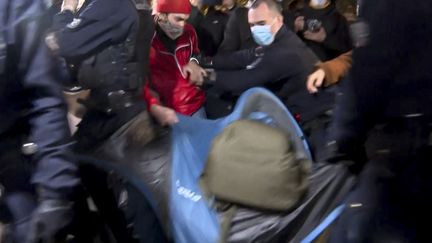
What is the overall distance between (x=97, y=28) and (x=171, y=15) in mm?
852

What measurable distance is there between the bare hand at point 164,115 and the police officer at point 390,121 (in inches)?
55.3

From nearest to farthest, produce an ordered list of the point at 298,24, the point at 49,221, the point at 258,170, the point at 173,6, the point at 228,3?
the point at 49,221
the point at 258,170
the point at 173,6
the point at 298,24
the point at 228,3

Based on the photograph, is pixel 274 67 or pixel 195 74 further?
pixel 195 74

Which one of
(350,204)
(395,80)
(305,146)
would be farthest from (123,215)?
(395,80)

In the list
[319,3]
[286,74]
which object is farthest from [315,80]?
[319,3]

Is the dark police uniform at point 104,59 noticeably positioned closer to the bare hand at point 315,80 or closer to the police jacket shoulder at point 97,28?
the police jacket shoulder at point 97,28

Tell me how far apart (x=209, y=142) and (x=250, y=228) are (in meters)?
0.59

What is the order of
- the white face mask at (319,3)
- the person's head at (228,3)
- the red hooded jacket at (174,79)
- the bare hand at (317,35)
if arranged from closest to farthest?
1. the red hooded jacket at (174,79)
2. the bare hand at (317,35)
3. the white face mask at (319,3)
4. the person's head at (228,3)

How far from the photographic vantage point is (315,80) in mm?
4020

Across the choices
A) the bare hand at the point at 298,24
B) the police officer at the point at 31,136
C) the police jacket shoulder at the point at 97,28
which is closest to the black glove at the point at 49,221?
the police officer at the point at 31,136

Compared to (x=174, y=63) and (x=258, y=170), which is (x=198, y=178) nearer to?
(x=258, y=170)

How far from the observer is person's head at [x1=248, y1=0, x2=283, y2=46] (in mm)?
4367

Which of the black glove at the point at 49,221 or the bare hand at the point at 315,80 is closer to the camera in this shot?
the black glove at the point at 49,221

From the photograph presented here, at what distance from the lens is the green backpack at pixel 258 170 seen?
2770mm
